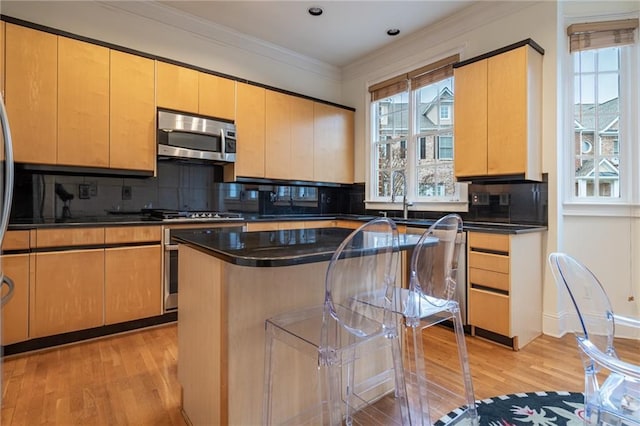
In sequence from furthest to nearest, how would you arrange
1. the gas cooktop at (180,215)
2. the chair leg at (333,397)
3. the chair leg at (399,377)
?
the gas cooktop at (180,215) < the chair leg at (399,377) < the chair leg at (333,397)

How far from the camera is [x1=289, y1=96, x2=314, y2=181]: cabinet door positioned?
13.4 ft

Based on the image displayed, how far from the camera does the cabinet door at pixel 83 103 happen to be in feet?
8.73

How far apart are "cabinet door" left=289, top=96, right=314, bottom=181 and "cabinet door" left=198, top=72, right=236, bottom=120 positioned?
2.49 ft

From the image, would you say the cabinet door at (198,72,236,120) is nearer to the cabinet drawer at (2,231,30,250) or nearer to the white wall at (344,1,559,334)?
the cabinet drawer at (2,231,30,250)

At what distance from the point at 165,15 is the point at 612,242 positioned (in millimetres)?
4536

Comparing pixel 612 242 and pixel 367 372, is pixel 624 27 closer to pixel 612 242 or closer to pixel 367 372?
pixel 612 242

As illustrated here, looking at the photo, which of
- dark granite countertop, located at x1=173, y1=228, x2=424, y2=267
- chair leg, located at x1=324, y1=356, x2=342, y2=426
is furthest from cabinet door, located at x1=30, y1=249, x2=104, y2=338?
chair leg, located at x1=324, y1=356, x2=342, y2=426

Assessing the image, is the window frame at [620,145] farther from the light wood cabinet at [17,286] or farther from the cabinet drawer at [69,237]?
the light wood cabinet at [17,286]

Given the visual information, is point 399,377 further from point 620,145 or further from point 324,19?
point 324,19

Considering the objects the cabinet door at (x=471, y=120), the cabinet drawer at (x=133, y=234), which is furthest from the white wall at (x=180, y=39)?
the cabinet door at (x=471, y=120)

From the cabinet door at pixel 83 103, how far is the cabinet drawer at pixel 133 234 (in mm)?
602

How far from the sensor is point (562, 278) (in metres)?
1.24

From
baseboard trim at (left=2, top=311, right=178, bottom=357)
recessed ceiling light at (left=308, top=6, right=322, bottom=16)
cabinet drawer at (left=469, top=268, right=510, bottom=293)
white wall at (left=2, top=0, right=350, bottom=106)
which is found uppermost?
recessed ceiling light at (left=308, top=6, right=322, bottom=16)

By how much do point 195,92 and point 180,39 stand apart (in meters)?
0.70
